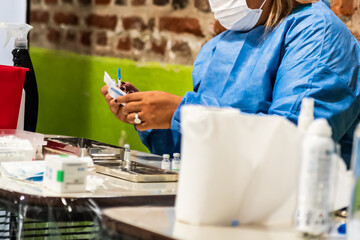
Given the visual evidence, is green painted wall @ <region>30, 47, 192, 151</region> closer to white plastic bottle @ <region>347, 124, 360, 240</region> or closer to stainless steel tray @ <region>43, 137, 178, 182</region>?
stainless steel tray @ <region>43, 137, 178, 182</region>

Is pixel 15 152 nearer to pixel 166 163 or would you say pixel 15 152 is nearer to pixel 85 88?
pixel 166 163

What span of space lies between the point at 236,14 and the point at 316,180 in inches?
35.3

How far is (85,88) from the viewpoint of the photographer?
115 inches

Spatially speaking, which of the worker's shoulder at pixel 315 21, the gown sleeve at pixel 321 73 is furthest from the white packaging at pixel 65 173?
the worker's shoulder at pixel 315 21

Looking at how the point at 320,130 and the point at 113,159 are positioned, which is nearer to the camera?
the point at 320,130

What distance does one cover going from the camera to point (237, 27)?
5.59 ft

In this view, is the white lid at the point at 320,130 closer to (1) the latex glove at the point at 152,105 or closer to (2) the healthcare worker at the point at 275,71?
(2) the healthcare worker at the point at 275,71

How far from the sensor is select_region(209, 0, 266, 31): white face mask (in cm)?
163

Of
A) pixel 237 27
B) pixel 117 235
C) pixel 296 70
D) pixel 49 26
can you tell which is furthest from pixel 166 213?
pixel 49 26

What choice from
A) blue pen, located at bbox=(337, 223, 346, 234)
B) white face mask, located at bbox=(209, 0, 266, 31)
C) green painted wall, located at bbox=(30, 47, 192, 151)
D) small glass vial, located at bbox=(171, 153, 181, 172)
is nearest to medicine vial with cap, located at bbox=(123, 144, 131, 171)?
small glass vial, located at bbox=(171, 153, 181, 172)

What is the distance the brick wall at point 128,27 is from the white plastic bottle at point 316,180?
3.55 feet

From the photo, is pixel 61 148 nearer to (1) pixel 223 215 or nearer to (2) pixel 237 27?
(2) pixel 237 27

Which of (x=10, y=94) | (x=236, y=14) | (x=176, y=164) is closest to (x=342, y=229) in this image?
(x=176, y=164)

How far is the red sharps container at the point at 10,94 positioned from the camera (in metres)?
1.80
